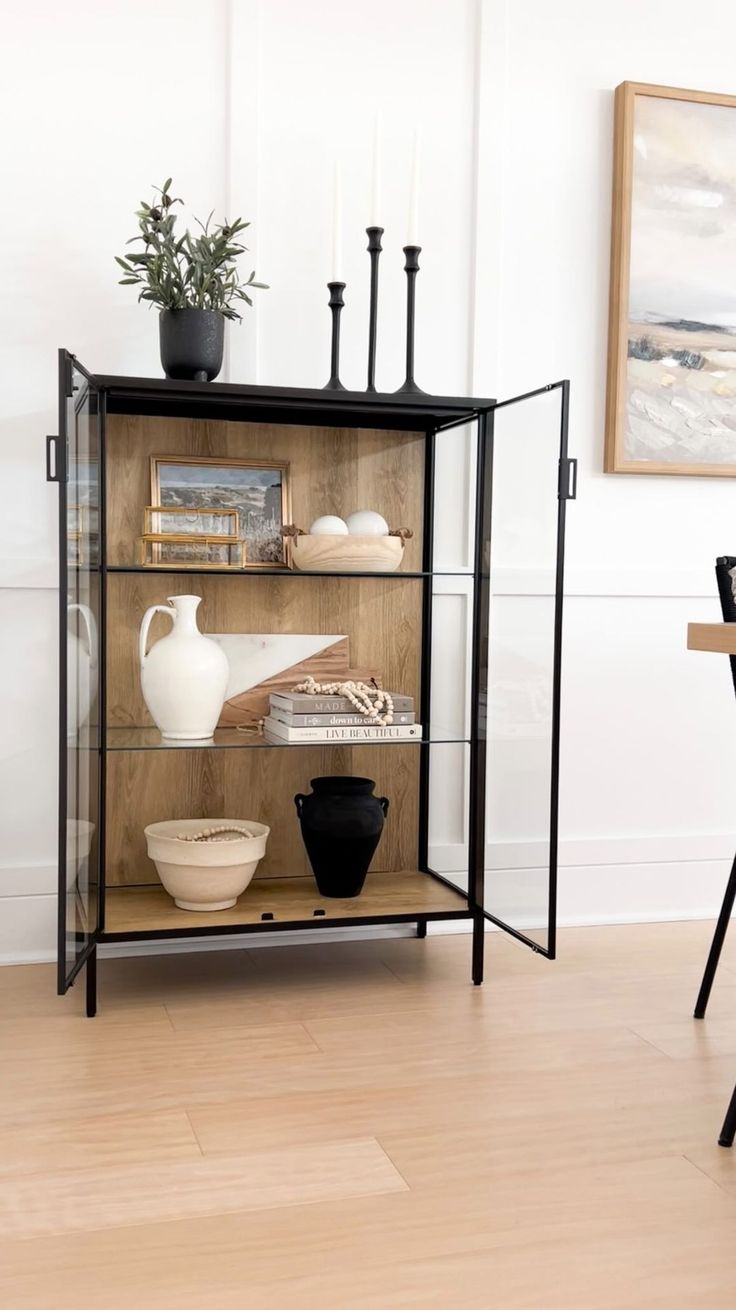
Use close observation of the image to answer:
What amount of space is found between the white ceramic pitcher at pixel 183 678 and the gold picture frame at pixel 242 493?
23cm

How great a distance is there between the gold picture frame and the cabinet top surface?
0.12 metres

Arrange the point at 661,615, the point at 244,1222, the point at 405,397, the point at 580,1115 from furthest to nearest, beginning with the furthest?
1. the point at 661,615
2. the point at 405,397
3. the point at 580,1115
4. the point at 244,1222

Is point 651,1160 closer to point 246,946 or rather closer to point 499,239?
point 246,946

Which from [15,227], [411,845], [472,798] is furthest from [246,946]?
[15,227]

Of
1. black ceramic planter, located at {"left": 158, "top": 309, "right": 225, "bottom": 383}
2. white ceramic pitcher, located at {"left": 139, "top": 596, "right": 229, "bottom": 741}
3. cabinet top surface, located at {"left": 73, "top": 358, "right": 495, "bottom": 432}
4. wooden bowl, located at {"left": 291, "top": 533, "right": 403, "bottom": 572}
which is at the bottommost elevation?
white ceramic pitcher, located at {"left": 139, "top": 596, "right": 229, "bottom": 741}

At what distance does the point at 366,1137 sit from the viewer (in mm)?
1904

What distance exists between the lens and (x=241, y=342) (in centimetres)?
284

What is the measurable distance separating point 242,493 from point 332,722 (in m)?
0.61

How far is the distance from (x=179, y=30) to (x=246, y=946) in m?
2.19

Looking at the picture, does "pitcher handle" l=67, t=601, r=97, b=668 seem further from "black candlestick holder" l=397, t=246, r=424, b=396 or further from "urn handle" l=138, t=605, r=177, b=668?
"black candlestick holder" l=397, t=246, r=424, b=396

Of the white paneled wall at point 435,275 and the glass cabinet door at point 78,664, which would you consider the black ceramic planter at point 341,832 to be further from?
the glass cabinet door at point 78,664

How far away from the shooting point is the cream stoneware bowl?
101 inches

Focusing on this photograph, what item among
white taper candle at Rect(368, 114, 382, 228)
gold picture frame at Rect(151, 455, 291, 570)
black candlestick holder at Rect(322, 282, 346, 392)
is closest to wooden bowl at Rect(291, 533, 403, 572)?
gold picture frame at Rect(151, 455, 291, 570)

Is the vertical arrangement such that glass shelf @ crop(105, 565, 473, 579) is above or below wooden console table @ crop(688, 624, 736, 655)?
above
